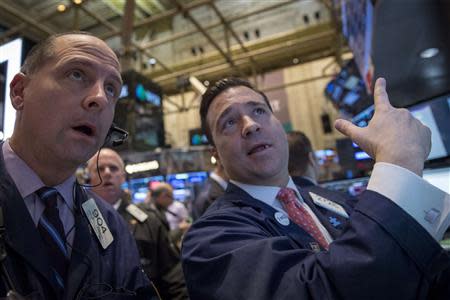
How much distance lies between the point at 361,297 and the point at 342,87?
5.93 meters

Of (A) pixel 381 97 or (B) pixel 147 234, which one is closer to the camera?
(A) pixel 381 97

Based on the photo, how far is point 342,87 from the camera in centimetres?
599

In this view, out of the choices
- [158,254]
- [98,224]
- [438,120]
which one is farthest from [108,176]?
[438,120]

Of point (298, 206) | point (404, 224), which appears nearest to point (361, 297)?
point (404, 224)

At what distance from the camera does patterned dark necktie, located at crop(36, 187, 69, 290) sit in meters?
0.85

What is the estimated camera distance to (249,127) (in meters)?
1.19

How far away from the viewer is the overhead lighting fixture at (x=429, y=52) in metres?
2.31

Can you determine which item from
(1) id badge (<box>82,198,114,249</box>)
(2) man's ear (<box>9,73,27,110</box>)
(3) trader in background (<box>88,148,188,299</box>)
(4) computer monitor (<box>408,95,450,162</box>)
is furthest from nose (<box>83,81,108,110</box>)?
(4) computer monitor (<box>408,95,450,162</box>)

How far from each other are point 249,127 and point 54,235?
740mm

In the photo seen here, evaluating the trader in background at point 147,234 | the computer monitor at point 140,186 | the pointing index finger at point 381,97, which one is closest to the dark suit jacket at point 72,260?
the pointing index finger at point 381,97

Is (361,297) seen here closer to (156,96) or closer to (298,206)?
(298,206)

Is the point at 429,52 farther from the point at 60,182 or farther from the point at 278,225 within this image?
the point at 60,182

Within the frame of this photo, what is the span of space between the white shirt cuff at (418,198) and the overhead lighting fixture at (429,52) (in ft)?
6.92

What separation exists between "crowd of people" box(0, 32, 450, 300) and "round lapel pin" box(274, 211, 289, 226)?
0.01m
